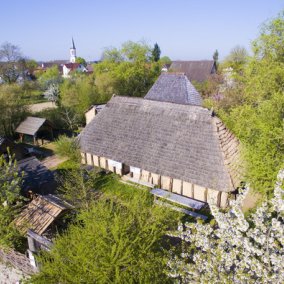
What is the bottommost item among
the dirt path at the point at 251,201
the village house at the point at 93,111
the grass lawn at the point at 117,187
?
the dirt path at the point at 251,201

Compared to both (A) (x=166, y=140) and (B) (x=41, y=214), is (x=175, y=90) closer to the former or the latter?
(A) (x=166, y=140)

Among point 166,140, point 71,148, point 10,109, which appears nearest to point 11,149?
point 71,148

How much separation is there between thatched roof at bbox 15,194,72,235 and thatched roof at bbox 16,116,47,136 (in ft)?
53.8

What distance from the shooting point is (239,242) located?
7516mm

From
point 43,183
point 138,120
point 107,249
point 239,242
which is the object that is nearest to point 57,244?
point 107,249

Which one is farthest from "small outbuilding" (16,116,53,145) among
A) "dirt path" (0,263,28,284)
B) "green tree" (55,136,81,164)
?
"dirt path" (0,263,28,284)

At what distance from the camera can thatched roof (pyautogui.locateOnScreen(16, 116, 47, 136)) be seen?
94.1 feet

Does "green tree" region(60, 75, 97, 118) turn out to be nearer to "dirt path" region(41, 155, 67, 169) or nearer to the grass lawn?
"dirt path" region(41, 155, 67, 169)

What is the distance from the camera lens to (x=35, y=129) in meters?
28.6

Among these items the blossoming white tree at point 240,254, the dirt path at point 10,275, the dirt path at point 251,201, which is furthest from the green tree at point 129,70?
the blossoming white tree at point 240,254

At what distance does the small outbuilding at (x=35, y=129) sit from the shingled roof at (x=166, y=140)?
8.85m

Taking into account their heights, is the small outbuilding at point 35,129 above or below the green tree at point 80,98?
below

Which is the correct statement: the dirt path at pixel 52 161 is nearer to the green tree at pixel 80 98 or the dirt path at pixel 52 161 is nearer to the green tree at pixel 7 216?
the green tree at pixel 7 216

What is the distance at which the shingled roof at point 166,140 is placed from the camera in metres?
16.9
